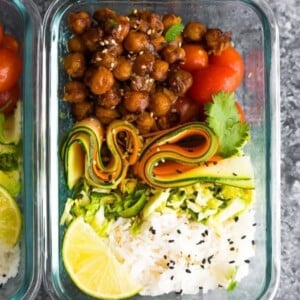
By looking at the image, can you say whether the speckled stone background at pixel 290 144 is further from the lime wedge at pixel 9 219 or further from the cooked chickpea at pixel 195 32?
the lime wedge at pixel 9 219

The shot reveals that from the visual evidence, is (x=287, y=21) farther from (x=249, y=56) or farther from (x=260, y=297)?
(x=260, y=297)

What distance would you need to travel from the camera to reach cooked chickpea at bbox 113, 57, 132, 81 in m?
1.62

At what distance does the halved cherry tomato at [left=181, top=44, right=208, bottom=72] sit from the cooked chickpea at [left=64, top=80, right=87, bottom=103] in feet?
0.81

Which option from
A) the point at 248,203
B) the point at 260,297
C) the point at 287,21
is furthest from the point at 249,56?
the point at 260,297

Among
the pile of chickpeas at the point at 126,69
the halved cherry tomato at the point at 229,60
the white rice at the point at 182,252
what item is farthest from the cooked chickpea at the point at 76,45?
the white rice at the point at 182,252

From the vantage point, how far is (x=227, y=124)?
5.43 ft

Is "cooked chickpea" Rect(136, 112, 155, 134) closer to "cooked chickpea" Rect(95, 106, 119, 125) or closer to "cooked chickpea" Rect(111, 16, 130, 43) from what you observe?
"cooked chickpea" Rect(95, 106, 119, 125)

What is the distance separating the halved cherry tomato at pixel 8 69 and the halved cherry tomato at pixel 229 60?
1.52ft

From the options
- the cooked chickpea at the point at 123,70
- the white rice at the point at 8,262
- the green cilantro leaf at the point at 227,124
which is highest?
the cooked chickpea at the point at 123,70

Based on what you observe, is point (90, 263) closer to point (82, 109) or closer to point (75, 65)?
point (82, 109)

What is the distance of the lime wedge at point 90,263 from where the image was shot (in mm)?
1675

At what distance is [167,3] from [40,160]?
498 mm

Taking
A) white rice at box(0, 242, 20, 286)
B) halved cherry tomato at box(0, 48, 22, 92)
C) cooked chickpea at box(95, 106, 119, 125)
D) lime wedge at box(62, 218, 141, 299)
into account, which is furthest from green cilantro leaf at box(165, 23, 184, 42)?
white rice at box(0, 242, 20, 286)

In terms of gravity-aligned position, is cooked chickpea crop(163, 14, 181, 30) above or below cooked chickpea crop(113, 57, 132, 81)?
above
